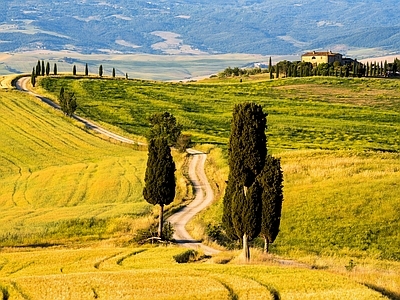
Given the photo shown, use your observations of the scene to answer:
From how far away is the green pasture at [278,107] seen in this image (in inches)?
4333

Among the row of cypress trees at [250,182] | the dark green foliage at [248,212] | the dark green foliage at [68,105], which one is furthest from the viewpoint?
the dark green foliage at [68,105]

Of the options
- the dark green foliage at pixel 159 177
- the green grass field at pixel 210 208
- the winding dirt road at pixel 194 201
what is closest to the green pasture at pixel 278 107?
the green grass field at pixel 210 208

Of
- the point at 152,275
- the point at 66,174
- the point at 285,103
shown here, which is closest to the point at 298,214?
the point at 152,275

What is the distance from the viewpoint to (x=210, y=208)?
60.4m

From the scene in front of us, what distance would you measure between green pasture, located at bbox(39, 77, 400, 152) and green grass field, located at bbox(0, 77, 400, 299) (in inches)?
16.9

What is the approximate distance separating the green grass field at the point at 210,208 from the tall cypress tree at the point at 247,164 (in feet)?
6.81

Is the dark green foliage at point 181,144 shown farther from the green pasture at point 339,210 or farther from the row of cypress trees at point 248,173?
the row of cypress trees at point 248,173

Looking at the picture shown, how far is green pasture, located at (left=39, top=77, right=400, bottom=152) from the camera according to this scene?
110m

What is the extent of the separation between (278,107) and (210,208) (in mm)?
89004

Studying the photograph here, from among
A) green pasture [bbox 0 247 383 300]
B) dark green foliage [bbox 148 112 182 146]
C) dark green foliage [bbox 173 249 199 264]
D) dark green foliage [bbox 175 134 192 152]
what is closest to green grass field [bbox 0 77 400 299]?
green pasture [bbox 0 247 383 300]

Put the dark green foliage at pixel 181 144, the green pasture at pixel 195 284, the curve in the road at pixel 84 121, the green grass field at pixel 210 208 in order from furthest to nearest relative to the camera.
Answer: the curve in the road at pixel 84 121 → the dark green foliage at pixel 181 144 → the green grass field at pixel 210 208 → the green pasture at pixel 195 284

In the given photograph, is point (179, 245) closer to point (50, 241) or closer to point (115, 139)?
point (50, 241)

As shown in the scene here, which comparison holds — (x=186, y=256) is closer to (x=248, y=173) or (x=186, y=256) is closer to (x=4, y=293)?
(x=248, y=173)

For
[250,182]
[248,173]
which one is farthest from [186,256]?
[248,173]
